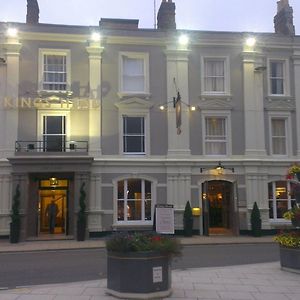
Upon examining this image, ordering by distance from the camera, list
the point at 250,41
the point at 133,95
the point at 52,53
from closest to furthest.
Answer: the point at 52,53
the point at 133,95
the point at 250,41

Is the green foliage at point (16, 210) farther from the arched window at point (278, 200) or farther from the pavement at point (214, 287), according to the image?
the arched window at point (278, 200)

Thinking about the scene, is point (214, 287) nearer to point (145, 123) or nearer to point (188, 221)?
point (188, 221)

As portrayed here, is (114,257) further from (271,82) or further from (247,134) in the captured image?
(271,82)

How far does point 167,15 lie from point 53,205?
1182 centimetres

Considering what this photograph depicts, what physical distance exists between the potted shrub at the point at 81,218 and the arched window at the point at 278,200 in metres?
9.85

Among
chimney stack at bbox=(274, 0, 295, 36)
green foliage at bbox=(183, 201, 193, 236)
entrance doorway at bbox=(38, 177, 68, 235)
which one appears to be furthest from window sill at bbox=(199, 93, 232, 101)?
entrance doorway at bbox=(38, 177, 68, 235)

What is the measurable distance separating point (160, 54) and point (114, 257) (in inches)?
717

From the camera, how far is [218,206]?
27000mm

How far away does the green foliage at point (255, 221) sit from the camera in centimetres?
2524

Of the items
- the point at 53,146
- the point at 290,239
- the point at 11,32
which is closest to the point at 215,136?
the point at 53,146

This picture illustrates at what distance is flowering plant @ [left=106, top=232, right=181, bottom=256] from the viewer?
378 inches

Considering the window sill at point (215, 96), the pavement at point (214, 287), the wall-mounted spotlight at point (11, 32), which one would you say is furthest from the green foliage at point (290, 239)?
the wall-mounted spotlight at point (11, 32)

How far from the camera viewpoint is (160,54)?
2644 cm

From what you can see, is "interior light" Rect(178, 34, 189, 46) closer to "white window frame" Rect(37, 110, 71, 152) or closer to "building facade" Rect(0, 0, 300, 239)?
"building facade" Rect(0, 0, 300, 239)
